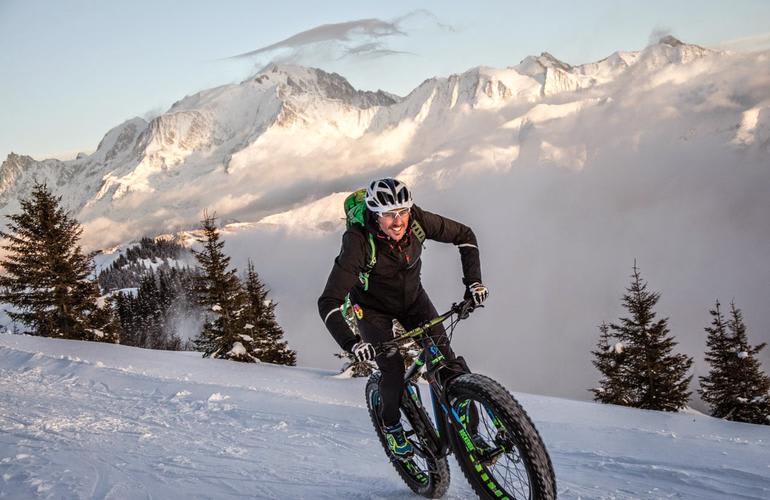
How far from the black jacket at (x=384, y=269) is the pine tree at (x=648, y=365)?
24.2 m

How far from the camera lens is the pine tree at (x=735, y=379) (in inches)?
981

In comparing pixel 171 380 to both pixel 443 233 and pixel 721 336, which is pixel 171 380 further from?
pixel 721 336

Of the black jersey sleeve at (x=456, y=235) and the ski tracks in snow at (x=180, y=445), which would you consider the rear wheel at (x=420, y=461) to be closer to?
the ski tracks in snow at (x=180, y=445)

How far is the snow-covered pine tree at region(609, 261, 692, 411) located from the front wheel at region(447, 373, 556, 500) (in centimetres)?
2533

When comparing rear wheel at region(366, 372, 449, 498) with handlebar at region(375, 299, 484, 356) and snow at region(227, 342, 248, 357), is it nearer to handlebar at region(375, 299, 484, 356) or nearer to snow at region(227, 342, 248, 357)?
handlebar at region(375, 299, 484, 356)

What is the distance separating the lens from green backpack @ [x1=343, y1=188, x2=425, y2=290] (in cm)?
482

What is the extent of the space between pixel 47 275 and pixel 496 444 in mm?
34175

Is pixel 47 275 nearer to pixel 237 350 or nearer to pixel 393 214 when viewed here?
pixel 237 350

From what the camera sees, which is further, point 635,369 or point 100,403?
point 635,369

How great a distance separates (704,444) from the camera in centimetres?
657

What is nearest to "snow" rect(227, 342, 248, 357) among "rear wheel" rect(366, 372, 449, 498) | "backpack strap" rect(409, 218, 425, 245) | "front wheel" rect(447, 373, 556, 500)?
"rear wheel" rect(366, 372, 449, 498)

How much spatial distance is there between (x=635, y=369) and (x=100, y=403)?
25906mm

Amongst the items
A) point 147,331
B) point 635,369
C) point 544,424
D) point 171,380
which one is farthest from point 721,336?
point 147,331

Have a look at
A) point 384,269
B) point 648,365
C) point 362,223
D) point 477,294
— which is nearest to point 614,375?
point 648,365
